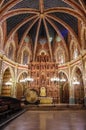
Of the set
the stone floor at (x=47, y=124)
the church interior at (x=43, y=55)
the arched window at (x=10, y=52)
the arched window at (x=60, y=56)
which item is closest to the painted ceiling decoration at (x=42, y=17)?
the church interior at (x=43, y=55)

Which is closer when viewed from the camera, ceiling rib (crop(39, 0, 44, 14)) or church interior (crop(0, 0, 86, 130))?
ceiling rib (crop(39, 0, 44, 14))

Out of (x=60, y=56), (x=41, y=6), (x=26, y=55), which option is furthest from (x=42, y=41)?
(x=41, y=6)

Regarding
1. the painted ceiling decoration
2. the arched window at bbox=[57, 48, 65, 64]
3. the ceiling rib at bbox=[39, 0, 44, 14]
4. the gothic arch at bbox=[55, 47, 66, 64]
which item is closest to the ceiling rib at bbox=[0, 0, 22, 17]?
the painted ceiling decoration

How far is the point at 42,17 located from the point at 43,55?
6151 mm

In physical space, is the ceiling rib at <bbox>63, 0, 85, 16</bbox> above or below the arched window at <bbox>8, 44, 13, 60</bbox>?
above

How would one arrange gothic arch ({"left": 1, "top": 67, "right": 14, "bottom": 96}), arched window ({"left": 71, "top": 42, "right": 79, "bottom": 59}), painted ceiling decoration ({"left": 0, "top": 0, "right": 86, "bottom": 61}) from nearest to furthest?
1. painted ceiling decoration ({"left": 0, "top": 0, "right": 86, "bottom": 61})
2. arched window ({"left": 71, "top": 42, "right": 79, "bottom": 59})
3. gothic arch ({"left": 1, "top": 67, "right": 14, "bottom": 96})

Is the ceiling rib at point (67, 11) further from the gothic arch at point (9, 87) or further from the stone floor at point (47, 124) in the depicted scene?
the stone floor at point (47, 124)

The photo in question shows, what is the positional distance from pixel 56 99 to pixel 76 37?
930 centimetres

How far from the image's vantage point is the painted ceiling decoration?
18227 millimetres

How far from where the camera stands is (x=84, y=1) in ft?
56.2

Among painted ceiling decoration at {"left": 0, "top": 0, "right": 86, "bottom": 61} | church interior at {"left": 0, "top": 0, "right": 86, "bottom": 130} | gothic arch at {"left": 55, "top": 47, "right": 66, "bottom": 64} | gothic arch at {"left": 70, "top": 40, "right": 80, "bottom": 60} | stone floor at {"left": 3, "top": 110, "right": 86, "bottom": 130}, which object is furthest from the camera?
gothic arch at {"left": 55, "top": 47, "right": 66, "bottom": 64}

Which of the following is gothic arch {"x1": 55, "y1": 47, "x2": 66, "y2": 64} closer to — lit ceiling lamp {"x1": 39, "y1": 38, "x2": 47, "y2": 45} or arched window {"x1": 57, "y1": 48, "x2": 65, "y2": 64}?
arched window {"x1": 57, "y1": 48, "x2": 65, "y2": 64}

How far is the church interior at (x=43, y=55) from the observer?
69.5 feet

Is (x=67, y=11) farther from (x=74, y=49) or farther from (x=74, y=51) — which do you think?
(x=74, y=51)
